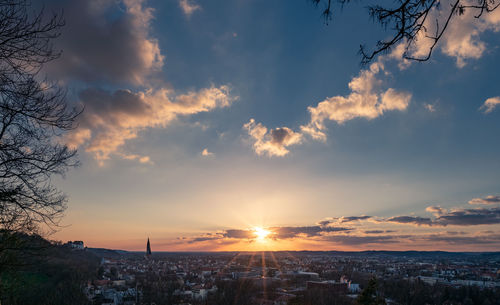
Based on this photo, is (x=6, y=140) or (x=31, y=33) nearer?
(x=31, y=33)

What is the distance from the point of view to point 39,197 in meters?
4.59

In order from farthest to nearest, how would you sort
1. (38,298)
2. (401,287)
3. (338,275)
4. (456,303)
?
1. (338,275)
2. (401,287)
3. (456,303)
4. (38,298)

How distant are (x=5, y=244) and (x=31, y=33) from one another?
413 cm

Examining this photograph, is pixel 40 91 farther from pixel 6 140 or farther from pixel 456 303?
pixel 456 303

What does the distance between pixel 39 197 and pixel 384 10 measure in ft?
16.8

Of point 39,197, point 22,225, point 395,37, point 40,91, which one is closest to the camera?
point 395,37

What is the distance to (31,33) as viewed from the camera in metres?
3.43

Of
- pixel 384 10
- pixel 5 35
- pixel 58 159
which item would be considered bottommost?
pixel 58 159

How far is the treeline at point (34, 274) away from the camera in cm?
554

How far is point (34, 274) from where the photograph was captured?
1063 inches

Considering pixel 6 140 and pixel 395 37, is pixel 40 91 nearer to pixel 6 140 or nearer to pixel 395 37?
pixel 6 140

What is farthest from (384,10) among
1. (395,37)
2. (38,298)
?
(38,298)

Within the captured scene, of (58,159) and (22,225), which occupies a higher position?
(58,159)

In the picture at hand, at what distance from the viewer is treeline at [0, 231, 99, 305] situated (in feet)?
18.2
